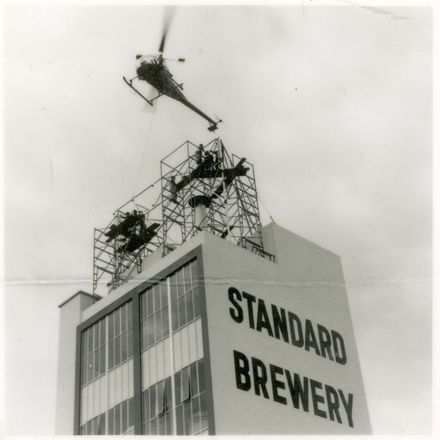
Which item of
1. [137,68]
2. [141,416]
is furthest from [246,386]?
[137,68]

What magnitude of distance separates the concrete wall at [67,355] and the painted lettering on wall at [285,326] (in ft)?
46.0

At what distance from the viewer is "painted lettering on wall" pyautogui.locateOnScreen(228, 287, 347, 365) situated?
41625 mm

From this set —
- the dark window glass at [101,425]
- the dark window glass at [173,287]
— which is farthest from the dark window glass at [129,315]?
the dark window glass at [101,425]

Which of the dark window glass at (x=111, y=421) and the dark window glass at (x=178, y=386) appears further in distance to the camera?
the dark window glass at (x=111, y=421)

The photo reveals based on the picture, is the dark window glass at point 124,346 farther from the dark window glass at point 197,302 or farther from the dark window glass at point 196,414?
the dark window glass at point 196,414

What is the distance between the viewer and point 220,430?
36500mm

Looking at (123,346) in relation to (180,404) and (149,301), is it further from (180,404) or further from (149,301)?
(180,404)

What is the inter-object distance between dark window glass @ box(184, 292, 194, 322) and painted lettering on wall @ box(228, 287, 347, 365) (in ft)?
7.11

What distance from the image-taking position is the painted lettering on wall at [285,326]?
137ft

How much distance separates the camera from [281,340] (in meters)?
43.2

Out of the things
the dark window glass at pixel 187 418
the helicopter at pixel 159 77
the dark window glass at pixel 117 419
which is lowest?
the dark window glass at pixel 187 418

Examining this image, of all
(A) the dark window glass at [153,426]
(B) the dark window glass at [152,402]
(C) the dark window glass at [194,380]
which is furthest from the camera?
(B) the dark window glass at [152,402]

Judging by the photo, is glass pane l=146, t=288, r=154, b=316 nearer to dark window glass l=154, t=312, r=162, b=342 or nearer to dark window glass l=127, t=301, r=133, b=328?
dark window glass l=154, t=312, r=162, b=342

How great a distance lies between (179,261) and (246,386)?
26.9ft
